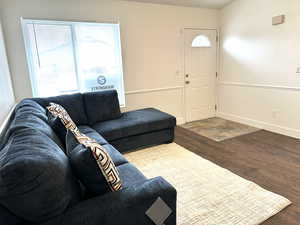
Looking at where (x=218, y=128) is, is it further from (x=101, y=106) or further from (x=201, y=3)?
(x=201, y=3)

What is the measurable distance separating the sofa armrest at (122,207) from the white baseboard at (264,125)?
332cm

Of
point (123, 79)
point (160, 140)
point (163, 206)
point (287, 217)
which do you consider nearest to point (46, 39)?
point (123, 79)

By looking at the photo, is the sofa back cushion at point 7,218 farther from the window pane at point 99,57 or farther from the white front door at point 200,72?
the white front door at point 200,72

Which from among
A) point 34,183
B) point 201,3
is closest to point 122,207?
point 34,183

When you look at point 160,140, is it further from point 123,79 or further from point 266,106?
point 266,106

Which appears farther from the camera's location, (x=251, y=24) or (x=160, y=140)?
(x=251, y=24)

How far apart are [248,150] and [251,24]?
2.47 metres

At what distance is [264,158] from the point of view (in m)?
2.91

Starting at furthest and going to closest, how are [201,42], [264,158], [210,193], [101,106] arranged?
[201,42] → [101,106] → [264,158] → [210,193]

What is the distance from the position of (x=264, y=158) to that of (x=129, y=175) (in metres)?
2.16

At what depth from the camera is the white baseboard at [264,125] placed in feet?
11.9

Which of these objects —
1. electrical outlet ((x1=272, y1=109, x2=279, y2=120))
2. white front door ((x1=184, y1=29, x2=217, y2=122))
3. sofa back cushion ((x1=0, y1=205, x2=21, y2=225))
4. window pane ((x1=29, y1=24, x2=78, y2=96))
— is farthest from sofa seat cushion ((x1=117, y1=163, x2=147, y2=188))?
electrical outlet ((x1=272, y1=109, x2=279, y2=120))

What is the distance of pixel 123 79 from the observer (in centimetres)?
386

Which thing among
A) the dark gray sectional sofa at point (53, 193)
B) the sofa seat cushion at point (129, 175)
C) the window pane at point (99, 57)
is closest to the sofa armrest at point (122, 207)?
the dark gray sectional sofa at point (53, 193)
